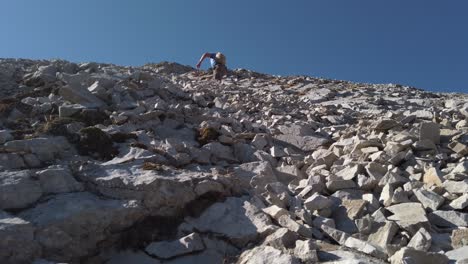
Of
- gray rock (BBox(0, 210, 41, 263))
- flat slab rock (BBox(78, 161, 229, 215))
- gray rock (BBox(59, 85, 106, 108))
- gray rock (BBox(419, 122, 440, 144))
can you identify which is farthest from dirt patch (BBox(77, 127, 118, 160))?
gray rock (BBox(419, 122, 440, 144))

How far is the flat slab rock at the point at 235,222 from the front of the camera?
7.38 meters

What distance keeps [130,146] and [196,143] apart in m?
1.97

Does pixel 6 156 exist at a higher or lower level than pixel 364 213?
lower

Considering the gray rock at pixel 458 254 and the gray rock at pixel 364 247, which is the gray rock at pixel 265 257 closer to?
the gray rock at pixel 364 247

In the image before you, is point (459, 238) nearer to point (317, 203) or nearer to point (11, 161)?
point (317, 203)

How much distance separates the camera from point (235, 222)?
25.7 ft

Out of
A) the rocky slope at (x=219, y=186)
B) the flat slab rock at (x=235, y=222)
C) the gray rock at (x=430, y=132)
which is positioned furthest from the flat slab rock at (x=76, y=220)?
the gray rock at (x=430, y=132)

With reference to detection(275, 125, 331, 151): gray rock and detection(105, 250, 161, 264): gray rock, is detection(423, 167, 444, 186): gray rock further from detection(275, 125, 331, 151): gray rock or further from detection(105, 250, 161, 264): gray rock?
detection(105, 250, 161, 264): gray rock

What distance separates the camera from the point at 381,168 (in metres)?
9.37

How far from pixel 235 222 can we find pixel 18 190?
374 centimetres

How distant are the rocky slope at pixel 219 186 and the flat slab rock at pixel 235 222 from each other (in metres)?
0.03

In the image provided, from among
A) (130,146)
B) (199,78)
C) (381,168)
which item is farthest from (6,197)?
(199,78)

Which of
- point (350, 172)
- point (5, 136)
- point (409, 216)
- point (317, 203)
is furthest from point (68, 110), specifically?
point (409, 216)

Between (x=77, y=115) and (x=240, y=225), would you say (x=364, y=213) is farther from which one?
(x=77, y=115)
